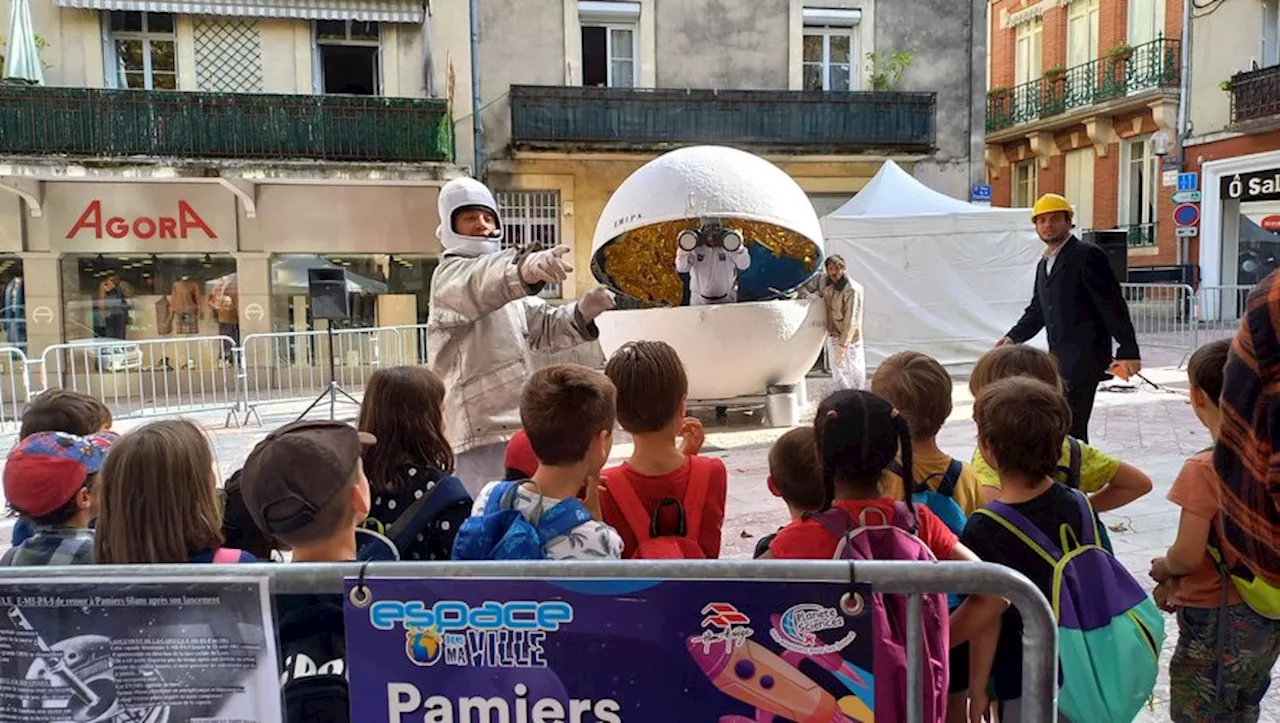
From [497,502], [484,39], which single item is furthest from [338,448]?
[484,39]

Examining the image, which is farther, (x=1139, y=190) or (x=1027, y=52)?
(x=1027, y=52)

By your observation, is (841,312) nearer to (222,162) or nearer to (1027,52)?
(222,162)

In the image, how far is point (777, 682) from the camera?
165 centimetres

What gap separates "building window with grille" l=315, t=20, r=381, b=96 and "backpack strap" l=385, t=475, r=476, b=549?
14026 millimetres

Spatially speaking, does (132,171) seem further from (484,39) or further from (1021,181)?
(1021,181)

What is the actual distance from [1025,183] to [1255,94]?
8616mm

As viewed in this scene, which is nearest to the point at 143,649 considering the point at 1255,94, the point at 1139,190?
the point at 1255,94

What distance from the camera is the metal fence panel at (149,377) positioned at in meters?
11.1

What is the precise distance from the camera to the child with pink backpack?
198 cm

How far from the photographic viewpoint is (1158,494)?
5.89m

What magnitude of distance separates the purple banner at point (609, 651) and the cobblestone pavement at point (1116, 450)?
74.8 inches

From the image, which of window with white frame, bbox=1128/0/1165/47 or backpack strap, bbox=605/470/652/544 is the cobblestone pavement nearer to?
backpack strap, bbox=605/470/652/544

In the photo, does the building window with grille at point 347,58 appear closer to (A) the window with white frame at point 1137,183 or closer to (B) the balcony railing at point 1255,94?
(B) the balcony railing at point 1255,94

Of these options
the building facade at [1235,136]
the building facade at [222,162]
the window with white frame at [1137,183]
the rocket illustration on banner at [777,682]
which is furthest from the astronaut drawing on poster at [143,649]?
the window with white frame at [1137,183]
